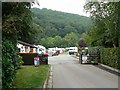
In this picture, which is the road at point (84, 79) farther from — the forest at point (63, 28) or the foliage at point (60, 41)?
the foliage at point (60, 41)

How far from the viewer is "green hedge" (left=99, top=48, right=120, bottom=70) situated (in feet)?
84.8

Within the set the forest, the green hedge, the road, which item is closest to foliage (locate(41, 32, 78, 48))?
the forest

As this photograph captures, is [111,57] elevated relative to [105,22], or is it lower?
lower

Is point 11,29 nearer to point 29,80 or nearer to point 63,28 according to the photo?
point 29,80

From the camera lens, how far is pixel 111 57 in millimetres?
29031

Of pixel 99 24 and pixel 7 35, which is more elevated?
pixel 99 24

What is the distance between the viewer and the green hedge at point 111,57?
25859 millimetres

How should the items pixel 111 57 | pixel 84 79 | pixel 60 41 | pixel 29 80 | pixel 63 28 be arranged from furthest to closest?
pixel 60 41
pixel 63 28
pixel 111 57
pixel 84 79
pixel 29 80

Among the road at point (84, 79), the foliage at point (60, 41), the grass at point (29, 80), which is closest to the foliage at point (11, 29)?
the grass at point (29, 80)

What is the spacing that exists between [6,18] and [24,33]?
108 inches

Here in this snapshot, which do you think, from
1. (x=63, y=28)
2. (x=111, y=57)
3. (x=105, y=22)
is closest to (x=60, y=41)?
(x=63, y=28)

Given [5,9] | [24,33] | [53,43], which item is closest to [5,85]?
[5,9]

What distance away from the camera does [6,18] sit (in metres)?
12.2

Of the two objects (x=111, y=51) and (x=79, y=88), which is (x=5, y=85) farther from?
(x=111, y=51)
